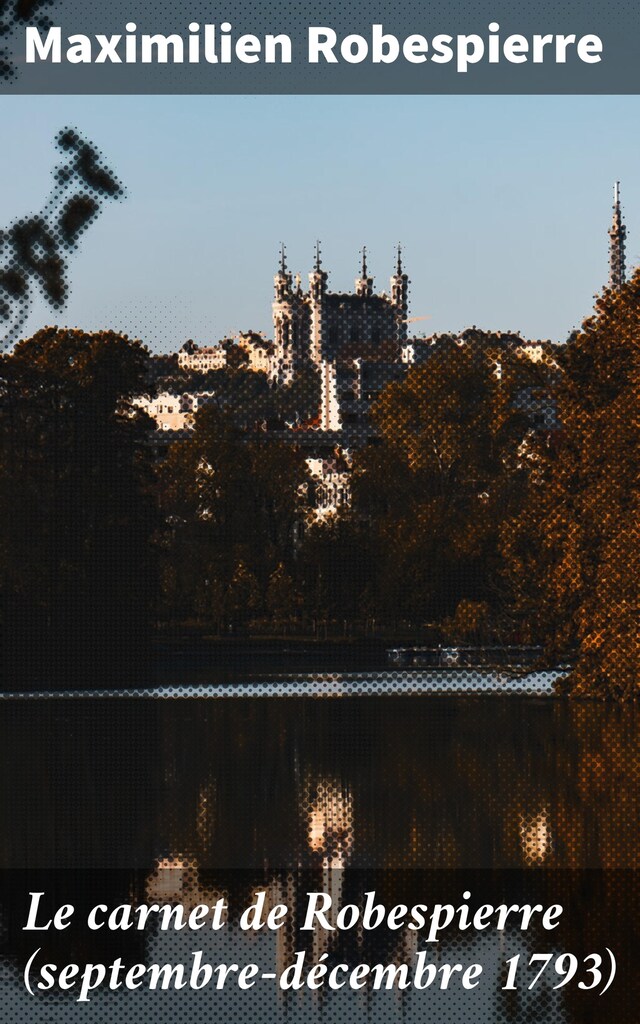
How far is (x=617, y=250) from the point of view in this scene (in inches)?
1457

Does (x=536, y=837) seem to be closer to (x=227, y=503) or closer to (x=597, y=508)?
(x=597, y=508)

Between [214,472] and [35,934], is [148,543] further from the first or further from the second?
[35,934]

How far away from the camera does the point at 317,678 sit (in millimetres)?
44781

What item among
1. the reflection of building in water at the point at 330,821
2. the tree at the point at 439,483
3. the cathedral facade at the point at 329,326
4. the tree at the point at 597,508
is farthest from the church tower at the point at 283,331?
the reflection of building in water at the point at 330,821

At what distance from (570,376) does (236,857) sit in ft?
62.6

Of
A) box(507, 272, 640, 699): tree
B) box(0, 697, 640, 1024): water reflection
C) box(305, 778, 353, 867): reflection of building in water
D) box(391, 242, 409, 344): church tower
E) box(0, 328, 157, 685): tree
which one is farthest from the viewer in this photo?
box(391, 242, 409, 344): church tower

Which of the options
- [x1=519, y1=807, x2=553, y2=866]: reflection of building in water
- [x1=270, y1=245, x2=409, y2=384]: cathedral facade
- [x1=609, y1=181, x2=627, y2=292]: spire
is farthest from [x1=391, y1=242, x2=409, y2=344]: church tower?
[x1=519, y1=807, x2=553, y2=866]: reflection of building in water

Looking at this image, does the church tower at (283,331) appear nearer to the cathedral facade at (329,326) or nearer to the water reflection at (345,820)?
the cathedral facade at (329,326)

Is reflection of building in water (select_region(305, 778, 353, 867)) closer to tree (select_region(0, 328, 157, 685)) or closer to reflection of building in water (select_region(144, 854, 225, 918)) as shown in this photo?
reflection of building in water (select_region(144, 854, 225, 918))

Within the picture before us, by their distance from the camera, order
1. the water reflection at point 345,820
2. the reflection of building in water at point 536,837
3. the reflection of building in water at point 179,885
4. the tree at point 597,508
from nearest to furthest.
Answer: the water reflection at point 345,820 → the reflection of building in water at point 179,885 → the reflection of building in water at point 536,837 → the tree at point 597,508

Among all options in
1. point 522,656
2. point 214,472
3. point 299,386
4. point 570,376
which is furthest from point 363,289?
point 570,376

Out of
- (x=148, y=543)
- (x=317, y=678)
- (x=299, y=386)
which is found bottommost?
(x=317, y=678)

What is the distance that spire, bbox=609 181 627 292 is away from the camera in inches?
1347

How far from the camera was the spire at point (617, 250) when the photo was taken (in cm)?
3422
